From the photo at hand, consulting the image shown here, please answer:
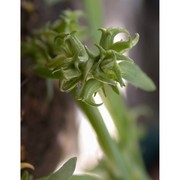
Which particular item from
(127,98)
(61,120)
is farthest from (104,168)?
(127,98)

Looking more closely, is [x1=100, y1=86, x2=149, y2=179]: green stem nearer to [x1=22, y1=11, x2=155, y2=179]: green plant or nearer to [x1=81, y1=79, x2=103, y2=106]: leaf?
[x1=22, y1=11, x2=155, y2=179]: green plant

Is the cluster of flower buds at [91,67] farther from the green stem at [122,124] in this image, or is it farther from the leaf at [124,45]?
the green stem at [122,124]

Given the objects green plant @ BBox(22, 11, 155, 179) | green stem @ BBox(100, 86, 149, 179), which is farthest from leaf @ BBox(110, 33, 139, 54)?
green stem @ BBox(100, 86, 149, 179)

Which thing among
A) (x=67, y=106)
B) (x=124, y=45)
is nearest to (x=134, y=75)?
(x=124, y=45)

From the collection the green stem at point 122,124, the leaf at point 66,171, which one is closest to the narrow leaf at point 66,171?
the leaf at point 66,171

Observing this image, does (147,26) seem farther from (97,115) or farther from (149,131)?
(97,115)

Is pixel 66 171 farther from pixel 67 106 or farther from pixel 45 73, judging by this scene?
pixel 67 106
